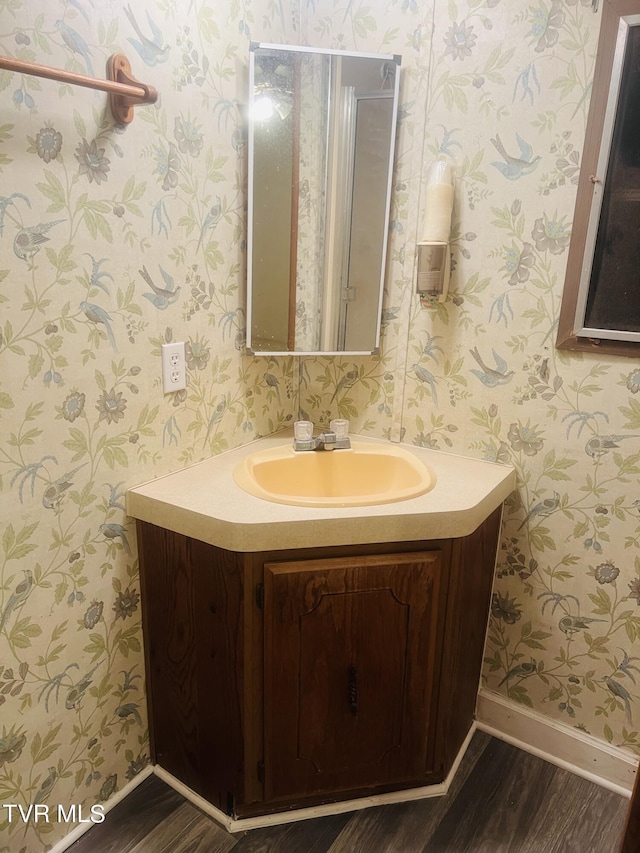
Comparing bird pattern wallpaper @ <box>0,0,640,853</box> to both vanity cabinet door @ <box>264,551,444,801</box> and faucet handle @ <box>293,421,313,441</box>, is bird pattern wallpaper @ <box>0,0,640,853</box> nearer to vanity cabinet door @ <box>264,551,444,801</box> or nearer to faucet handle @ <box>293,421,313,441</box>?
faucet handle @ <box>293,421,313,441</box>

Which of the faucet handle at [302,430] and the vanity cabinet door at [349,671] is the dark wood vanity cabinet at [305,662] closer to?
the vanity cabinet door at [349,671]

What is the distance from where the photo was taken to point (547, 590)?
64.2 inches

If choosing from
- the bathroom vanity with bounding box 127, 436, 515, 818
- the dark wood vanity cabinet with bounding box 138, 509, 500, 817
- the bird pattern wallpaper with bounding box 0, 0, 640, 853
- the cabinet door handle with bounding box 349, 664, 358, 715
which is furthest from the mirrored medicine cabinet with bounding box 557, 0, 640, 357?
the cabinet door handle with bounding box 349, 664, 358, 715

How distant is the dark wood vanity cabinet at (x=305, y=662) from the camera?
52.2 inches

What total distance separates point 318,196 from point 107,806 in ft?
5.40

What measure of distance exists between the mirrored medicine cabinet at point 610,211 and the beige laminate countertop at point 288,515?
436 mm

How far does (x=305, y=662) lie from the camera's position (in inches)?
54.1

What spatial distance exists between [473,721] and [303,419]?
A: 1037 millimetres

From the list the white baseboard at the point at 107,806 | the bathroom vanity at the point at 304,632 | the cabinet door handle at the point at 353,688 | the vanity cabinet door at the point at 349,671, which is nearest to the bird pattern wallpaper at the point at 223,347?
the white baseboard at the point at 107,806

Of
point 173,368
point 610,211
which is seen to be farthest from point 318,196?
point 610,211

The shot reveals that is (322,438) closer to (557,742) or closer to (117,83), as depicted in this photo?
(117,83)

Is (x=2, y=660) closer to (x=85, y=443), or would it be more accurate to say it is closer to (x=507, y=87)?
(x=85, y=443)

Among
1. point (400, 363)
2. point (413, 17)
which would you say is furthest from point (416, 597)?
point (413, 17)

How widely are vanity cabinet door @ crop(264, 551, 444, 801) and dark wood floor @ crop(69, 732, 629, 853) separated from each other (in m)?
0.09
